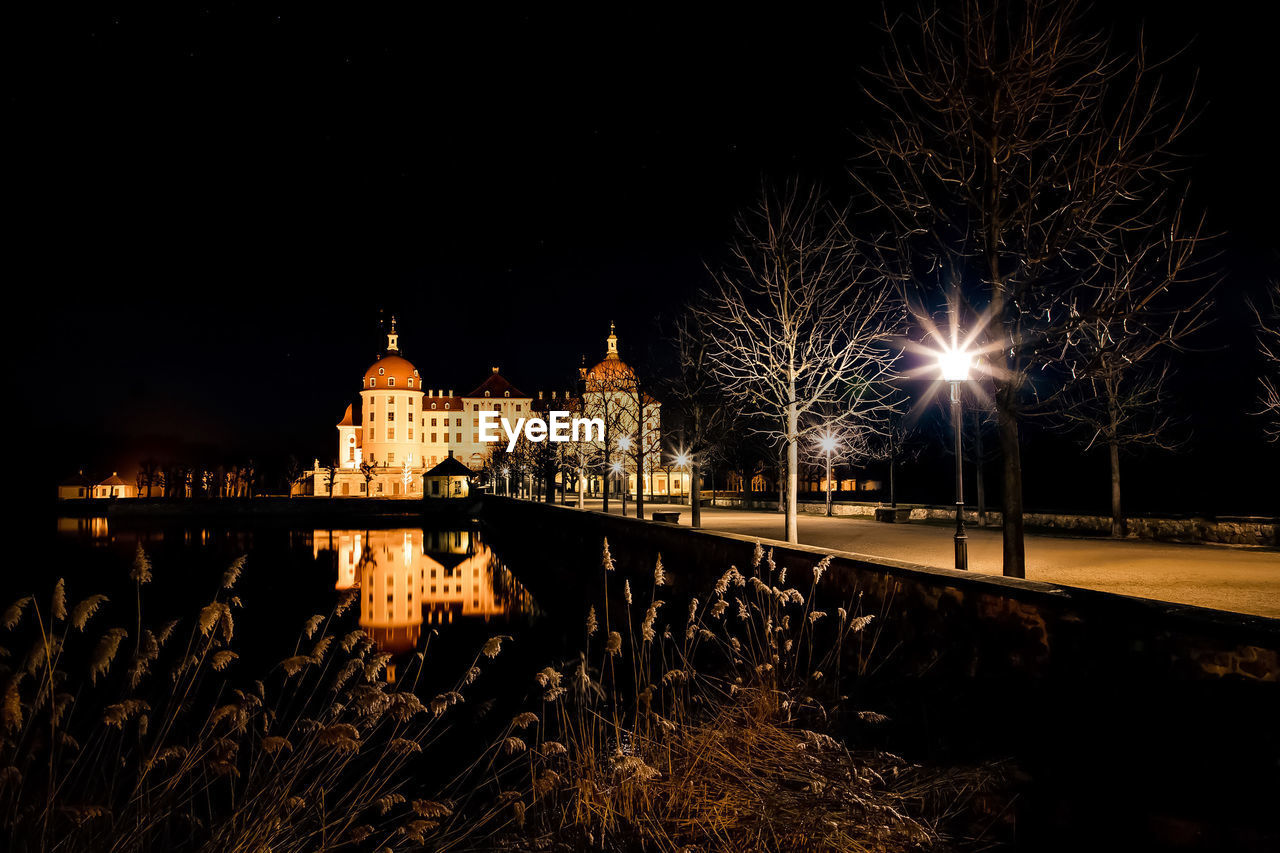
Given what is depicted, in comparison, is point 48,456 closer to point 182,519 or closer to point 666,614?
point 182,519

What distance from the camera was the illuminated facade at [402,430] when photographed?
106125 mm

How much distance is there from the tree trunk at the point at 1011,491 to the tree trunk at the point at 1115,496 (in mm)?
10567

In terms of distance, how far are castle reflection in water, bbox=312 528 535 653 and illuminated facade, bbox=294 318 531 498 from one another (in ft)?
184

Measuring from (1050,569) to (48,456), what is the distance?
123362 millimetres

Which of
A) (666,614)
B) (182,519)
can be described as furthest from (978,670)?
(182,519)

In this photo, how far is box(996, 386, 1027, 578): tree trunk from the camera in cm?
999

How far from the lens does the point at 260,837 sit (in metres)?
4.09

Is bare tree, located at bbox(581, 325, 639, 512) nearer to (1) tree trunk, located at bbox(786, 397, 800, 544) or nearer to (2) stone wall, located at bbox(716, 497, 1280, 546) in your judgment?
(2) stone wall, located at bbox(716, 497, 1280, 546)

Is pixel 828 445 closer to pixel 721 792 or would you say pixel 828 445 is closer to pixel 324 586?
pixel 324 586

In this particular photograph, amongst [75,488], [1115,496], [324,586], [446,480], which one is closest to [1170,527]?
[1115,496]

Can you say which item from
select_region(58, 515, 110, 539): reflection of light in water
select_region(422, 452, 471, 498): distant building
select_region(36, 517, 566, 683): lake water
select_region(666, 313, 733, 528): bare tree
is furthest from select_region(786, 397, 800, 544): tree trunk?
select_region(422, 452, 471, 498): distant building

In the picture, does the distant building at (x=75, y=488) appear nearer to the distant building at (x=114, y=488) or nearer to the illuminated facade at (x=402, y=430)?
the distant building at (x=114, y=488)

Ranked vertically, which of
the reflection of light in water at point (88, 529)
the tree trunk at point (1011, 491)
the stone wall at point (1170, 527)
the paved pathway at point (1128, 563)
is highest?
the tree trunk at point (1011, 491)

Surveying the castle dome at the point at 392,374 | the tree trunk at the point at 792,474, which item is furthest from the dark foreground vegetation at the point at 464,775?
the castle dome at the point at 392,374
